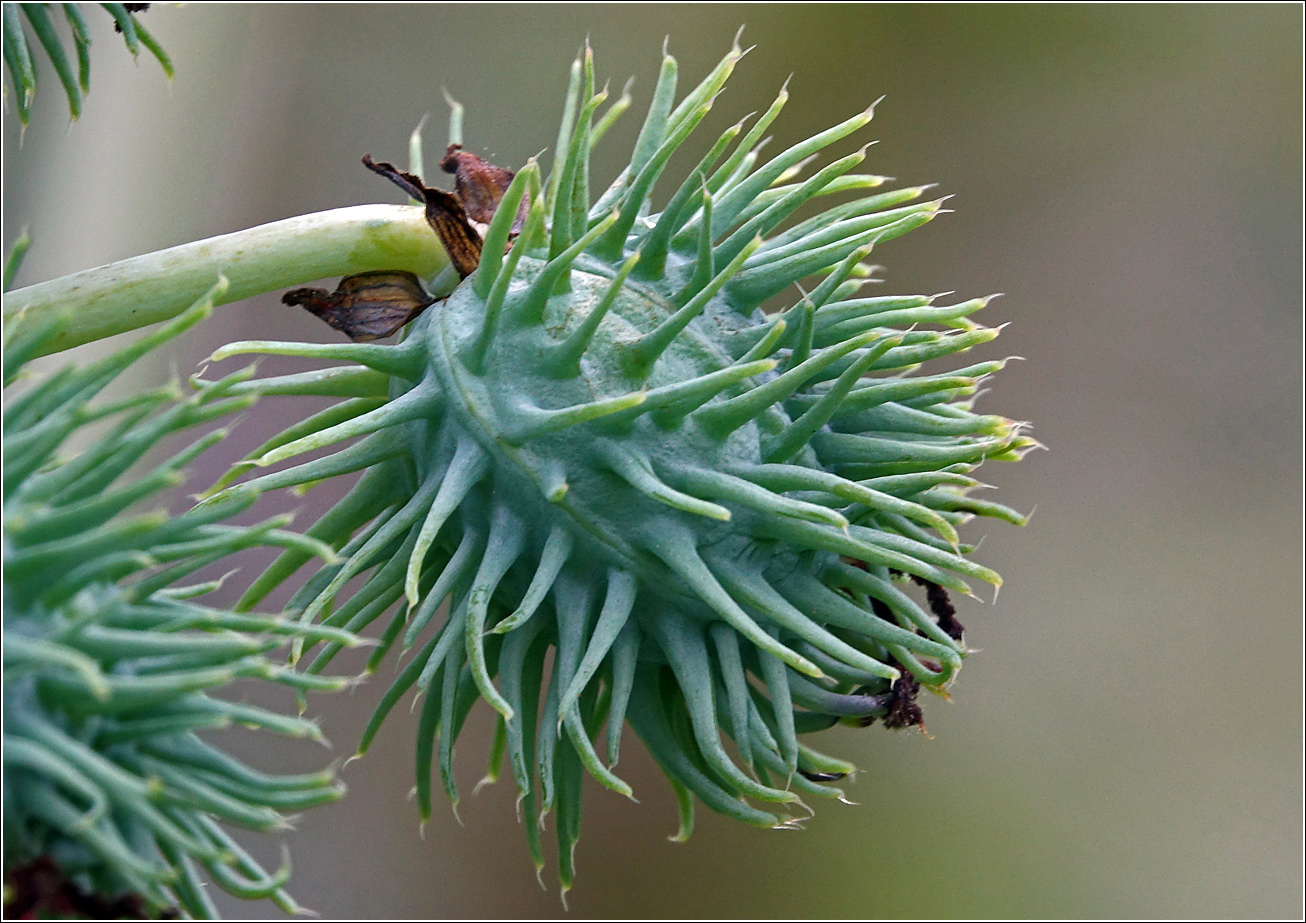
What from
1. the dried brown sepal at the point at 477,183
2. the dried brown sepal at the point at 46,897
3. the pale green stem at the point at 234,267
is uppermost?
the dried brown sepal at the point at 477,183

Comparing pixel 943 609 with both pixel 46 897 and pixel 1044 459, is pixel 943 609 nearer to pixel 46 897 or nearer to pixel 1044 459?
pixel 46 897

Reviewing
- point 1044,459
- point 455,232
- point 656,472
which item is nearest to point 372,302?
point 455,232

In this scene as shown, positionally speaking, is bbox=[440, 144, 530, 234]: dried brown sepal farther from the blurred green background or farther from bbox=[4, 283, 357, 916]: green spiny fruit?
the blurred green background

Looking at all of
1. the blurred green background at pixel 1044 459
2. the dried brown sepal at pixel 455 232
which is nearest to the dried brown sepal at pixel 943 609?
the dried brown sepal at pixel 455 232

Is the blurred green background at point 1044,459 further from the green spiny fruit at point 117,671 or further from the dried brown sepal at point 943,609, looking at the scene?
the green spiny fruit at point 117,671

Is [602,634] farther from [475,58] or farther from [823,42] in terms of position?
[475,58]

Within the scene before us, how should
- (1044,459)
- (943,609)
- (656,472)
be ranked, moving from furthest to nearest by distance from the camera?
(1044,459) < (943,609) < (656,472)
